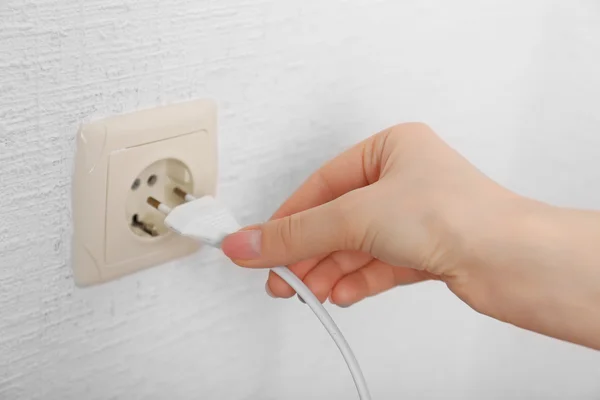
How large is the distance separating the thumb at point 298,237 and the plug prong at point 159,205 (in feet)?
0.14

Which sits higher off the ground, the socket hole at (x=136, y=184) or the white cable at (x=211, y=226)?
the socket hole at (x=136, y=184)

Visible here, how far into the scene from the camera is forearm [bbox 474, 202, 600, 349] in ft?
1.52

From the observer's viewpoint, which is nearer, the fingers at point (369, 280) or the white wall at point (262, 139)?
the white wall at point (262, 139)

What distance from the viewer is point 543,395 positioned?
914mm

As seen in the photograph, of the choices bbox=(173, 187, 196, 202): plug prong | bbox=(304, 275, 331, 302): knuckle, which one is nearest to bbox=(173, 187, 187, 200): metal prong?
bbox=(173, 187, 196, 202): plug prong

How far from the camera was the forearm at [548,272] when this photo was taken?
1.52 feet

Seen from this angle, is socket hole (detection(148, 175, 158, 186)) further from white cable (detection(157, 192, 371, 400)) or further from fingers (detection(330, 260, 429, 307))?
fingers (detection(330, 260, 429, 307))

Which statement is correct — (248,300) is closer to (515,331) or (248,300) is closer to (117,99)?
(117,99)

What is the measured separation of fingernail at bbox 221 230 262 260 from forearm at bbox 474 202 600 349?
0.14 m

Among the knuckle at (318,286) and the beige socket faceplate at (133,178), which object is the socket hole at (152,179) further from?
the knuckle at (318,286)

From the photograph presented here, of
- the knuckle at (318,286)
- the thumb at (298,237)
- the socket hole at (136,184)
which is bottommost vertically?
the knuckle at (318,286)

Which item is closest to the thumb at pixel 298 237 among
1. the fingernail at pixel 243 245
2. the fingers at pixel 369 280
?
the fingernail at pixel 243 245

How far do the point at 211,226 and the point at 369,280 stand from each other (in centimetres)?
15

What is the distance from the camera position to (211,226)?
47cm
